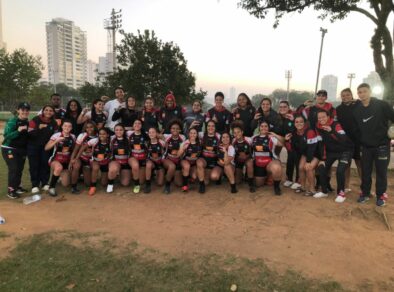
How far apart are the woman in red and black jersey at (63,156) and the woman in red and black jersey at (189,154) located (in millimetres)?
2120

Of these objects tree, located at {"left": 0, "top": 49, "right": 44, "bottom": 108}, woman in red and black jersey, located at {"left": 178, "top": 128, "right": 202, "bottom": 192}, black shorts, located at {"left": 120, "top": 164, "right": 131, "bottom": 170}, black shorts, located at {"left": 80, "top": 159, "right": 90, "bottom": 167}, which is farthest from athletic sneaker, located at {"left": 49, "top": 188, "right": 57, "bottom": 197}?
tree, located at {"left": 0, "top": 49, "right": 44, "bottom": 108}

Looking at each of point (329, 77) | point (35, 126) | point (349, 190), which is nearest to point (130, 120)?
point (35, 126)

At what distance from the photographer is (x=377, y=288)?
328 cm

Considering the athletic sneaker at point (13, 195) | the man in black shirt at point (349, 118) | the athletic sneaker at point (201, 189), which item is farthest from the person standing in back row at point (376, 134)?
the athletic sneaker at point (13, 195)

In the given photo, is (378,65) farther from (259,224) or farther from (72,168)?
(72,168)

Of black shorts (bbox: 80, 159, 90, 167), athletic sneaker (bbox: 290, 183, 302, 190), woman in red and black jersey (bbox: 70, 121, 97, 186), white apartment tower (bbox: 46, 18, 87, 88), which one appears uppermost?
white apartment tower (bbox: 46, 18, 87, 88)

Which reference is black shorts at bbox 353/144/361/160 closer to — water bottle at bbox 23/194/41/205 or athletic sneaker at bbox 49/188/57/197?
athletic sneaker at bbox 49/188/57/197

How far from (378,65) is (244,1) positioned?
417cm

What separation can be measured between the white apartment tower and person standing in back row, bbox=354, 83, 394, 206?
99.7m

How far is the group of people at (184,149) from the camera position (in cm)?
613

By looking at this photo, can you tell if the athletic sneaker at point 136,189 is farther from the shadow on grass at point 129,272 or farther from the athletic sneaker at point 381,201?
the athletic sneaker at point 381,201

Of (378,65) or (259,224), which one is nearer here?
(259,224)

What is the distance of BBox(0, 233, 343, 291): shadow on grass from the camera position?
10.8 feet

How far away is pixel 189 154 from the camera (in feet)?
21.7
